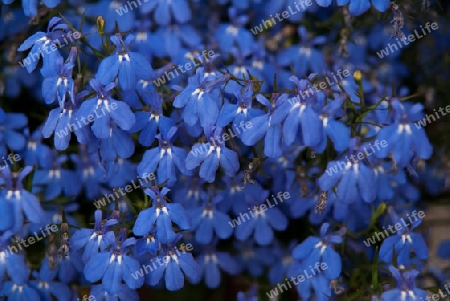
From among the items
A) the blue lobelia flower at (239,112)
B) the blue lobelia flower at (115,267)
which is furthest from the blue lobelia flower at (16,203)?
the blue lobelia flower at (239,112)

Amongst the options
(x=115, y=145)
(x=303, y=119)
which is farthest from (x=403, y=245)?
(x=115, y=145)

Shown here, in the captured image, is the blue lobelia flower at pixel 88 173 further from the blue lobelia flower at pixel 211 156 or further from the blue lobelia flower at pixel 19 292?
the blue lobelia flower at pixel 211 156

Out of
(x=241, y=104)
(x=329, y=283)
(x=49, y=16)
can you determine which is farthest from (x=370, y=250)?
(x=49, y=16)

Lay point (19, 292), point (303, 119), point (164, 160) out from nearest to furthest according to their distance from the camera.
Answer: point (303, 119) < point (164, 160) < point (19, 292)

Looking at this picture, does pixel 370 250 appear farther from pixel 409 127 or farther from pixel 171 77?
pixel 171 77

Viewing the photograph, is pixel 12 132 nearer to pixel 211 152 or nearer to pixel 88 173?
pixel 88 173

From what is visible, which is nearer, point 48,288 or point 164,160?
point 164,160

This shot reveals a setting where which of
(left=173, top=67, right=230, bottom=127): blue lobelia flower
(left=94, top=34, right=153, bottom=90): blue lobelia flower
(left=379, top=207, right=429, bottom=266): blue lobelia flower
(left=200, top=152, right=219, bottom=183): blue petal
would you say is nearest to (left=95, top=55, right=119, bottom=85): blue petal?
(left=94, top=34, right=153, bottom=90): blue lobelia flower
